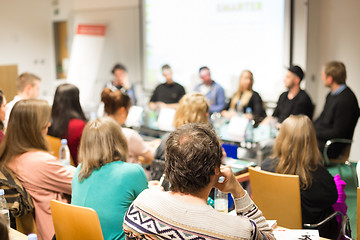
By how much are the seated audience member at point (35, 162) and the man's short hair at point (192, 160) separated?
4.56ft

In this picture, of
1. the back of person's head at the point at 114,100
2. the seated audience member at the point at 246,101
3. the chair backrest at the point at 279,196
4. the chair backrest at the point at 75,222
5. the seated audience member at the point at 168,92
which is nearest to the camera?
the chair backrest at the point at 75,222

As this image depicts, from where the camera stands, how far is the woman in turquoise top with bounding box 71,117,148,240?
2209 millimetres

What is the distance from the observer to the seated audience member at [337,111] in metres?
4.54

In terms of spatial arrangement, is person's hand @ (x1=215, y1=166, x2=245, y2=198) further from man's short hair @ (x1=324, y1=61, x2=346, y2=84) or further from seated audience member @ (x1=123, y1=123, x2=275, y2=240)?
man's short hair @ (x1=324, y1=61, x2=346, y2=84)

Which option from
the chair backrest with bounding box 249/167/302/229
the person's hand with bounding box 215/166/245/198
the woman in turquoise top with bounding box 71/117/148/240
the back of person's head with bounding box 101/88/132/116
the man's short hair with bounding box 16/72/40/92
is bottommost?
the chair backrest with bounding box 249/167/302/229

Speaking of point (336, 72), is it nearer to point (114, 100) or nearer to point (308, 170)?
point (308, 170)

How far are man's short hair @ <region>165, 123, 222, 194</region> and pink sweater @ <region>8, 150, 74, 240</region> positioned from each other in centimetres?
138

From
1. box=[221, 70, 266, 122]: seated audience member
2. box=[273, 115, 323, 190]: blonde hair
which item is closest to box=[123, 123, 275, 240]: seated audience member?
box=[273, 115, 323, 190]: blonde hair

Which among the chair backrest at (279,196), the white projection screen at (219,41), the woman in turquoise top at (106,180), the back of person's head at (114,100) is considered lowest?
the chair backrest at (279,196)

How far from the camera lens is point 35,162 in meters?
2.61

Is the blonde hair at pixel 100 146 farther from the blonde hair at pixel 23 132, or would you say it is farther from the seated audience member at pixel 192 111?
the seated audience member at pixel 192 111

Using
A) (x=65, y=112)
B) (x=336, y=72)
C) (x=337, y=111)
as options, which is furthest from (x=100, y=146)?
(x=336, y=72)

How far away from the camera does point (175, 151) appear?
58.2 inches

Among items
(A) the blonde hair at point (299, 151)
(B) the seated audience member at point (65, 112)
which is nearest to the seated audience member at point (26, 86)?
(B) the seated audience member at point (65, 112)
